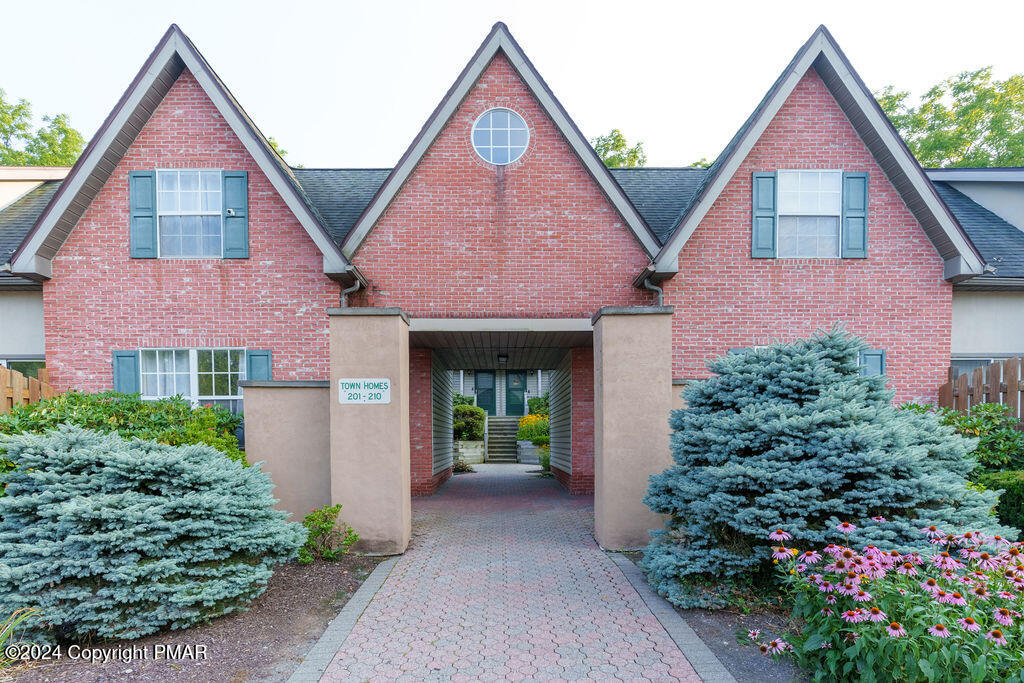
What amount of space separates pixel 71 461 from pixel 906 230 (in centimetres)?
1252

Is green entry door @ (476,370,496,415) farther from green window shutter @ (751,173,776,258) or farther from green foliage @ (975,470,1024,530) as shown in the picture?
green foliage @ (975,470,1024,530)

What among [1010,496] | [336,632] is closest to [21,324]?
[336,632]

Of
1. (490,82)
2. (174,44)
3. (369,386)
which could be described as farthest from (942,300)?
(174,44)

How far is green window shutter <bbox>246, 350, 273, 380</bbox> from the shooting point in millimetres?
9820

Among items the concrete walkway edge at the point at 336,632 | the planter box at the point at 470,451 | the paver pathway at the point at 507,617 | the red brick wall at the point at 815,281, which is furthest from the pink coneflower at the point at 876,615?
the planter box at the point at 470,451

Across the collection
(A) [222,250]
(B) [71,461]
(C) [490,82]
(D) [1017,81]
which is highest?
(D) [1017,81]

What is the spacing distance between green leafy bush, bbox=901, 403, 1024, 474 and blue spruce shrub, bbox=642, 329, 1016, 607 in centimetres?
308

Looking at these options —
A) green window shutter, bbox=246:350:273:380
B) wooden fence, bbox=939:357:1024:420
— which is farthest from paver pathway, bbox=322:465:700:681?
wooden fence, bbox=939:357:1024:420

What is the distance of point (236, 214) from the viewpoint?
9.88 m

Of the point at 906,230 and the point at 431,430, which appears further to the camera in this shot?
the point at 431,430

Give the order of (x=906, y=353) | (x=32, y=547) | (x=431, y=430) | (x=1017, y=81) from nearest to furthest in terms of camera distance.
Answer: (x=32, y=547) → (x=906, y=353) → (x=431, y=430) → (x=1017, y=81)

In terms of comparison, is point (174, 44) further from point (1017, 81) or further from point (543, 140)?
point (1017, 81)

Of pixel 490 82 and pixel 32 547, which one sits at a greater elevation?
pixel 490 82

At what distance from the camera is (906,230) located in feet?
33.0
